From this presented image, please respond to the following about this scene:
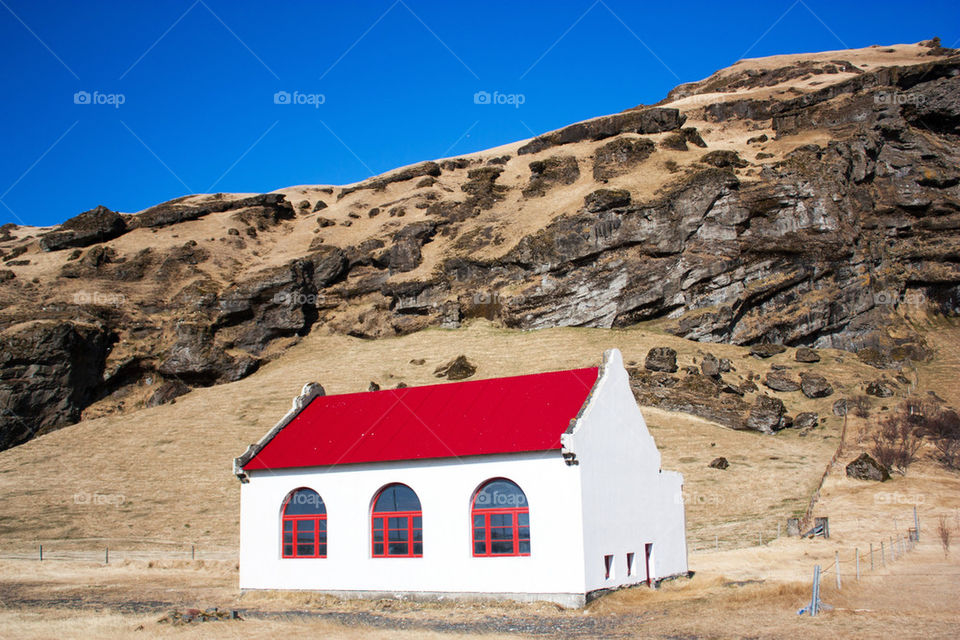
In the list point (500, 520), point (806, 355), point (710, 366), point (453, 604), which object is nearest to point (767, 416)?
point (710, 366)

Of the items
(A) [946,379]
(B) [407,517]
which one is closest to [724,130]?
(A) [946,379]

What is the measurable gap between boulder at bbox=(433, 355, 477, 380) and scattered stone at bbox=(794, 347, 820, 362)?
27462 mm

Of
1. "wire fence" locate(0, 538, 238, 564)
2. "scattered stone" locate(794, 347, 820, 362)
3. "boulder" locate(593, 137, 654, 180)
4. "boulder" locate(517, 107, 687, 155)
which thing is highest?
"boulder" locate(517, 107, 687, 155)

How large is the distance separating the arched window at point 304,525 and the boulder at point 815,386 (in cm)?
4401

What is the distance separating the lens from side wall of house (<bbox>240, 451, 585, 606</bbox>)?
74.4 ft

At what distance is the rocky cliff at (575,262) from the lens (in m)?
71.3

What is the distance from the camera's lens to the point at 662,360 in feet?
198

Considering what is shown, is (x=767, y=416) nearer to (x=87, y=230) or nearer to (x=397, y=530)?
(x=397, y=530)

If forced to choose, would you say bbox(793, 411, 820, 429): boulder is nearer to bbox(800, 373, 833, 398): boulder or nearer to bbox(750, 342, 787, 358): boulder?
bbox(800, 373, 833, 398): boulder

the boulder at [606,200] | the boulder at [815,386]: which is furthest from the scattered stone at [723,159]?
the boulder at [815,386]

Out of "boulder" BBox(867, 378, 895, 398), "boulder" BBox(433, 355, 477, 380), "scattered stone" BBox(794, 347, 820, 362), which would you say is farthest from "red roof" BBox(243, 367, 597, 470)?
"scattered stone" BBox(794, 347, 820, 362)

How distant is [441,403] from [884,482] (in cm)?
2953

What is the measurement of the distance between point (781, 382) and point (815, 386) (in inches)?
97.2

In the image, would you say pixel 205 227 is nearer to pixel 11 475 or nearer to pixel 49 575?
pixel 11 475
